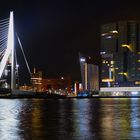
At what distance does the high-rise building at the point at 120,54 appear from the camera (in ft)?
567

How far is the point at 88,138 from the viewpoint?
16688mm

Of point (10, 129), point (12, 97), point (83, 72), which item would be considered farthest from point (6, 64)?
point (83, 72)

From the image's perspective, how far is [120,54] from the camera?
180625 millimetres

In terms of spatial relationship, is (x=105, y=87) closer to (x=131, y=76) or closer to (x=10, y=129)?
(x=131, y=76)

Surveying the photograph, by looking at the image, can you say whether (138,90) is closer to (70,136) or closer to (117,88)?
(117,88)

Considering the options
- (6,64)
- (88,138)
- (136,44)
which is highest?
(136,44)

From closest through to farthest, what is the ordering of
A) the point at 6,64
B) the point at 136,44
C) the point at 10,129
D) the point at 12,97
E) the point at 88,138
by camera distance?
the point at 88,138 < the point at 10,129 < the point at 6,64 < the point at 12,97 < the point at 136,44

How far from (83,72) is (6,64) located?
89.9 meters

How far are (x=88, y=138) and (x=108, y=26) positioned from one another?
180m

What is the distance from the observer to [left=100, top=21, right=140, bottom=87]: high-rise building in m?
173

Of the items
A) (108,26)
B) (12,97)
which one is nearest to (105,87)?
(108,26)

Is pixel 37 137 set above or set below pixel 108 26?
below

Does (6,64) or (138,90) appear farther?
(138,90)

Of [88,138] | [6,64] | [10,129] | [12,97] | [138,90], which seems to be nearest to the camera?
[88,138]
